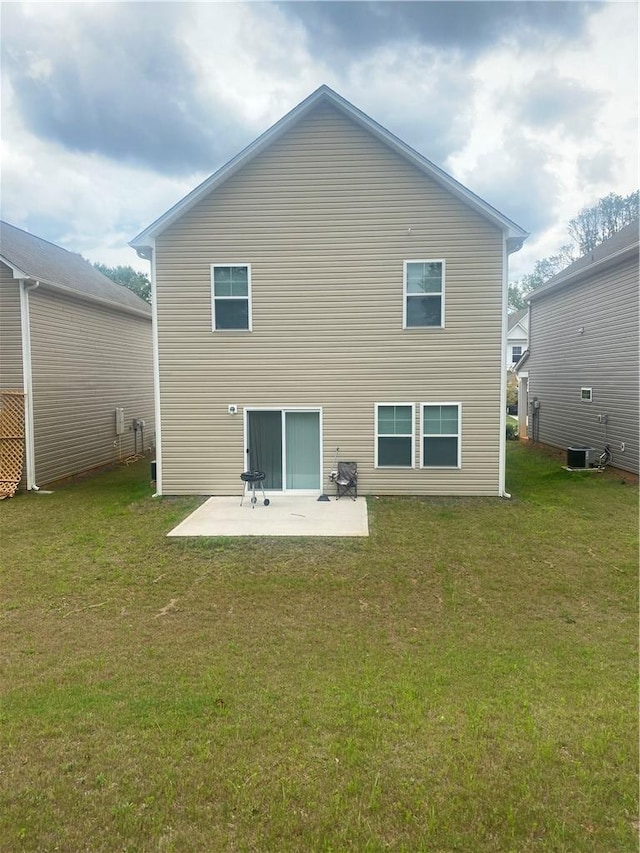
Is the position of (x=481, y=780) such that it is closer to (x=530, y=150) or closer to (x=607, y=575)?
(x=607, y=575)

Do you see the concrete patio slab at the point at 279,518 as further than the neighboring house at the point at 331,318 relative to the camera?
No

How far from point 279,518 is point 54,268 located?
10501mm

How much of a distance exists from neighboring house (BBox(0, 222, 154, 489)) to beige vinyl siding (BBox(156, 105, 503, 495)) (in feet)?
12.0

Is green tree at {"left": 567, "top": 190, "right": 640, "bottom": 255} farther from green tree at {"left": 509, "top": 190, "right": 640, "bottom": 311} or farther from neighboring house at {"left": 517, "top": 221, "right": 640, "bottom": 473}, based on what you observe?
neighboring house at {"left": 517, "top": 221, "right": 640, "bottom": 473}

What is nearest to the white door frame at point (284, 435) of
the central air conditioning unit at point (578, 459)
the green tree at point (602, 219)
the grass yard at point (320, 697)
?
the grass yard at point (320, 697)

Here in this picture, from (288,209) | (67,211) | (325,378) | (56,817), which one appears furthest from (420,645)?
(67,211)

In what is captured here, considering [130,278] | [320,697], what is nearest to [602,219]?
[130,278]

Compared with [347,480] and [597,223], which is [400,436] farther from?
[597,223]

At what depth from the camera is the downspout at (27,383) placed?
11.5 metres

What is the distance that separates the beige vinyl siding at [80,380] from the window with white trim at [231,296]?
474cm

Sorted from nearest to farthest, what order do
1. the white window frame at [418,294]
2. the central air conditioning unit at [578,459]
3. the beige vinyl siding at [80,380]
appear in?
the white window frame at [418,294]
the beige vinyl siding at [80,380]
the central air conditioning unit at [578,459]

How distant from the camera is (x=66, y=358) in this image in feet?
43.3

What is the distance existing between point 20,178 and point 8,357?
15460 mm

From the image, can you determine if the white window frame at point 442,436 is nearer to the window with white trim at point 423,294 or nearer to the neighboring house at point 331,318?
the neighboring house at point 331,318
